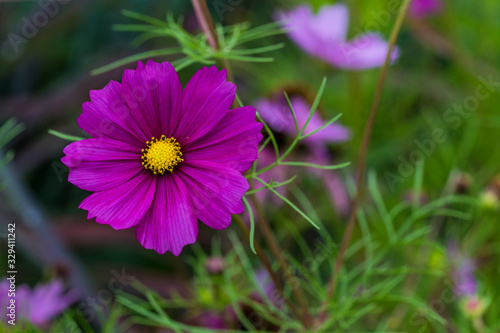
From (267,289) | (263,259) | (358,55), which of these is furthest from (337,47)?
(263,259)

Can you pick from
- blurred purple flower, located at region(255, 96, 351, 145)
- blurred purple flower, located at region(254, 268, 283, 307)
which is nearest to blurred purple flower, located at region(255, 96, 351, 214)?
blurred purple flower, located at region(255, 96, 351, 145)

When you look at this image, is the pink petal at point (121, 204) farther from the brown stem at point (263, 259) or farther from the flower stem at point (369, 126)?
the flower stem at point (369, 126)

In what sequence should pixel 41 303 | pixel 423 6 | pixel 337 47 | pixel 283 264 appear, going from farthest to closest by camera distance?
pixel 423 6 → pixel 337 47 → pixel 41 303 → pixel 283 264

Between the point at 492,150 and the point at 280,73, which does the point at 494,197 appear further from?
the point at 280,73

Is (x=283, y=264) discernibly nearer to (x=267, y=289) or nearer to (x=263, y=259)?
(x=263, y=259)

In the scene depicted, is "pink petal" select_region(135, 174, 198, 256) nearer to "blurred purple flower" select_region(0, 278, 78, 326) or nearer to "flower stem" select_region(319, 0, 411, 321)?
"flower stem" select_region(319, 0, 411, 321)

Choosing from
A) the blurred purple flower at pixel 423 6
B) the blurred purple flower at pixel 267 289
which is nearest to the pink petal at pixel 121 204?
the blurred purple flower at pixel 267 289

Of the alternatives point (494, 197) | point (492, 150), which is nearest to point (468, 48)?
point (492, 150)
